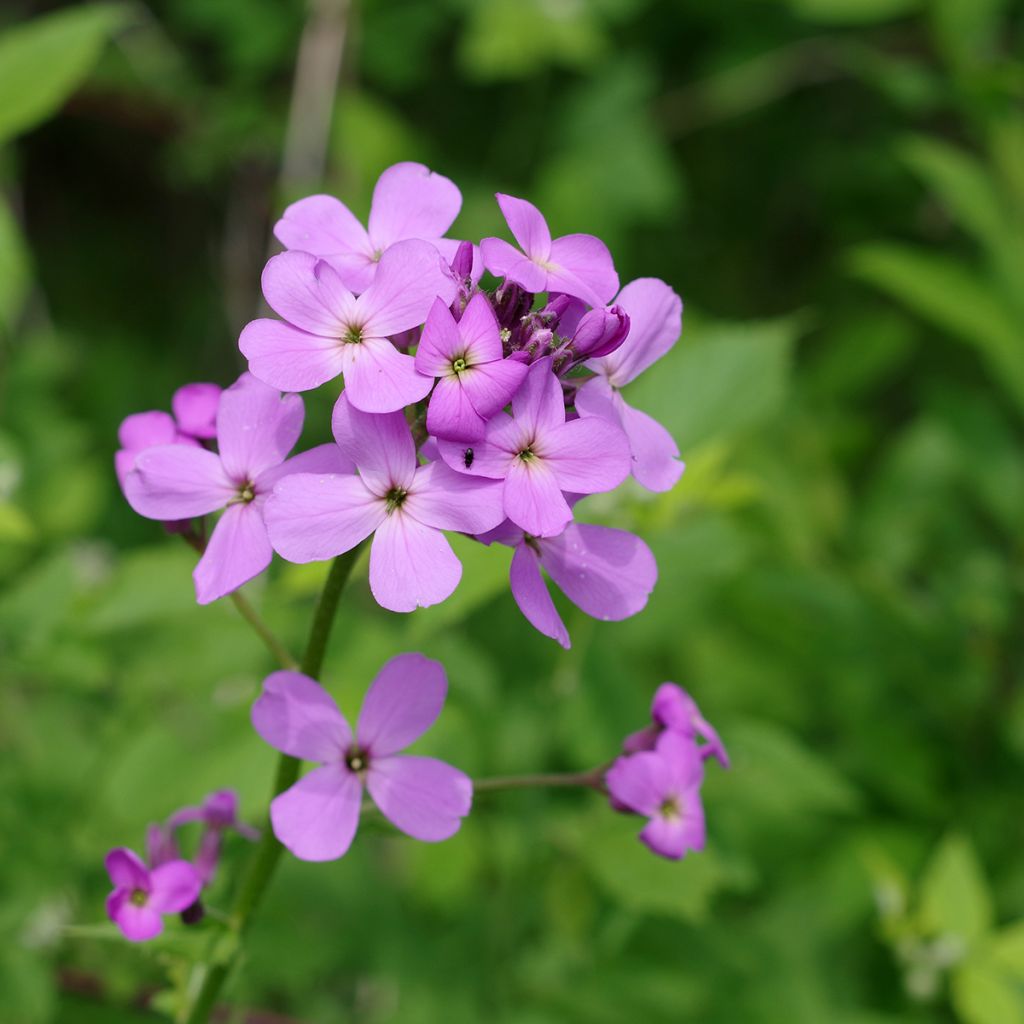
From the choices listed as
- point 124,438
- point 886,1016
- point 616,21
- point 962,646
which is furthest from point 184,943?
point 616,21

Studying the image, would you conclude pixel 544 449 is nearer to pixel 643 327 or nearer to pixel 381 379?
pixel 381 379

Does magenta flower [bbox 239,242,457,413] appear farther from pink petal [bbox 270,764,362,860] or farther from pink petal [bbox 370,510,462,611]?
pink petal [bbox 270,764,362,860]

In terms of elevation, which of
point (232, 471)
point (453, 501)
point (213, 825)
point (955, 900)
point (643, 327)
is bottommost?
point (955, 900)

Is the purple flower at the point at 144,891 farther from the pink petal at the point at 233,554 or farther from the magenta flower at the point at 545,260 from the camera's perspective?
the magenta flower at the point at 545,260

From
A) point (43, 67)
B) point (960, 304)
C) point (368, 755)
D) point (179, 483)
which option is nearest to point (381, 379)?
point (179, 483)

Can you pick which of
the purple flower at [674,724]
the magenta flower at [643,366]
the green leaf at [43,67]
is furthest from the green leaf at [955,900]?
the green leaf at [43,67]

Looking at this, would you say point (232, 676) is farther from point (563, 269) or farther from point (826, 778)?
point (563, 269)
